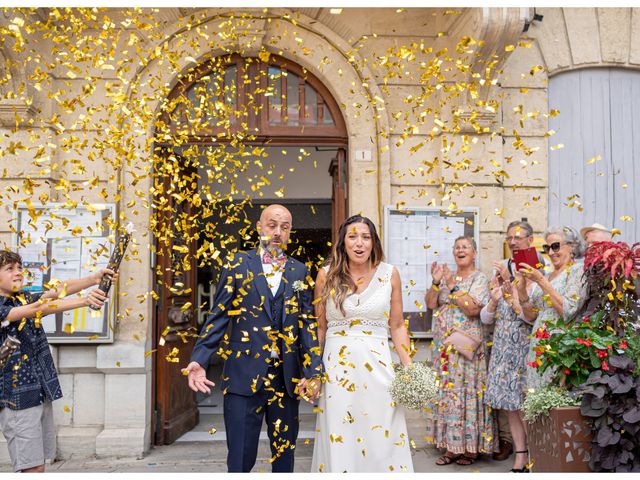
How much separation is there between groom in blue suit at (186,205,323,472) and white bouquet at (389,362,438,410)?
49 cm

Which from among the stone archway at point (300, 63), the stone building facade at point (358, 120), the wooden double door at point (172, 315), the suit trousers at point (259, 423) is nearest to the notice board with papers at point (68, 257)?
the stone building facade at point (358, 120)

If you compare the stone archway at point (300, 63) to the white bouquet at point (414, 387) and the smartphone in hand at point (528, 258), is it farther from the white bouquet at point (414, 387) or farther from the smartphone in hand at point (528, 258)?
the white bouquet at point (414, 387)

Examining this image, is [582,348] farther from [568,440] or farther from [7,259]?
[7,259]

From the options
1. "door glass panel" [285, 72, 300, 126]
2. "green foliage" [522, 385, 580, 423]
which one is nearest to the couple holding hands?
"green foliage" [522, 385, 580, 423]

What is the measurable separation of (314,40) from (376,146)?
1.16 m

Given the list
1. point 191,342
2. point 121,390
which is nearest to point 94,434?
point 121,390

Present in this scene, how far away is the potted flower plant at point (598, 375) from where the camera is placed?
11.7 feet

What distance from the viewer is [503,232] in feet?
20.1

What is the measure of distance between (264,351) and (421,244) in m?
2.45

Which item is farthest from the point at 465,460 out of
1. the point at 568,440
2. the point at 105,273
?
the point at 105,273

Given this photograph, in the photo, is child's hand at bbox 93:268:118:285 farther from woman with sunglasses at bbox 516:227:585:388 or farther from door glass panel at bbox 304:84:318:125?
door glass panel at bbox 304:84:318:125

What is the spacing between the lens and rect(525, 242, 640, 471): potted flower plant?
11.7 ft

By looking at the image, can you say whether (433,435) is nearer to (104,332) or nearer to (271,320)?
(271,320)

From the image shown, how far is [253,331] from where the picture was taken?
Answer: 4.05 meters
